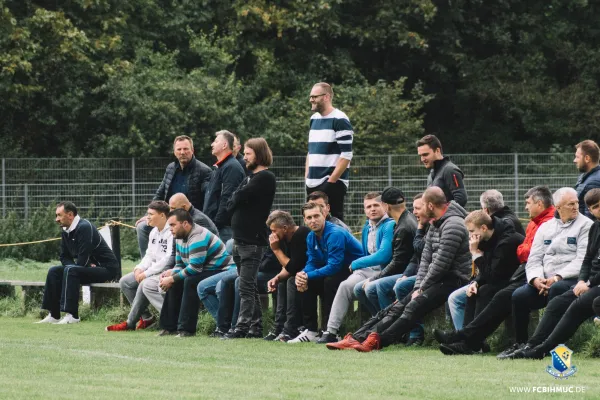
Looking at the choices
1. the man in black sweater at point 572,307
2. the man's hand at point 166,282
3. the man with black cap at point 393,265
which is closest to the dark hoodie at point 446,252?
the man with black cap at point 393,265

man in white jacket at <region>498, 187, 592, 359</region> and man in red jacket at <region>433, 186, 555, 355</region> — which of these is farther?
man in red jacket at <region>433, 186, 555, 355</region>

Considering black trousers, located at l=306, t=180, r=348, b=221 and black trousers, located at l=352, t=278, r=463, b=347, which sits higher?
black trousers, located at l=306, t=180, r=348, b=221

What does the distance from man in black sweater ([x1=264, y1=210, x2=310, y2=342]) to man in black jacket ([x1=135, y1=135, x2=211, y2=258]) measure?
6.96 feet

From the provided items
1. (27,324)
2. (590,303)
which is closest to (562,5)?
(27,324)

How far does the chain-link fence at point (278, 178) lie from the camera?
27172mm

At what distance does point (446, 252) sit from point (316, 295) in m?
1.71

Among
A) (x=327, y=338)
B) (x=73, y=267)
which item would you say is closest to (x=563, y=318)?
(x=327, y=338)

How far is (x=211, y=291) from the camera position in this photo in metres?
13.3

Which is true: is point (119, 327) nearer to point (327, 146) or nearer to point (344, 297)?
point (344, 297)

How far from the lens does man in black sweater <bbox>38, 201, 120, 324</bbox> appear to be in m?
15.0

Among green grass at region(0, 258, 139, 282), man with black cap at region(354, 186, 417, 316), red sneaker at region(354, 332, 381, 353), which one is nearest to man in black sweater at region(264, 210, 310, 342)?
man with black cap at region(354, 186, 417, 316)

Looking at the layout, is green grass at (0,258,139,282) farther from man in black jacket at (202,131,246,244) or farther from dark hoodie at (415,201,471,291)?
dark hoodie at (415,201,471,291)

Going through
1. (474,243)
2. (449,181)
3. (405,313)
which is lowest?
(405,313)

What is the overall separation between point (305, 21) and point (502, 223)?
23.7 m
